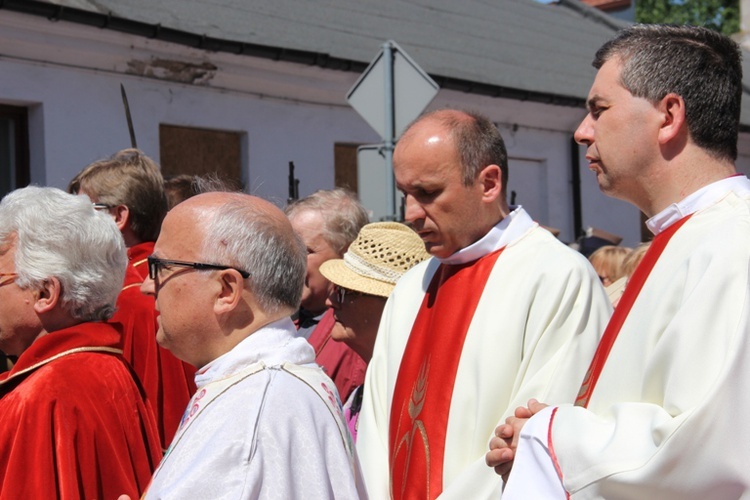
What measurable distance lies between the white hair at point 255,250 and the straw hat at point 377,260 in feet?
5.02

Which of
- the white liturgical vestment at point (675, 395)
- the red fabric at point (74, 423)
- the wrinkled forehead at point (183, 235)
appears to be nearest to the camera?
the white liturgical vestment at point (675, 395)

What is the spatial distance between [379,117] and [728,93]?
4625 millimetres

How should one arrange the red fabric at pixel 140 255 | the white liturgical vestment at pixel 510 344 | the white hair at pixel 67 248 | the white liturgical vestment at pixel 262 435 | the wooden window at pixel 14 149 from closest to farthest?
the white liturgical vestment at pixel 262 435 < the white liturgical vestment at pixel 510 344 < the white hair at pixel 67 248 < the red fabric at pixel 140 255 < the wooden window at pixel 14 149

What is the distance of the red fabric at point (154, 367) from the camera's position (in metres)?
4.21

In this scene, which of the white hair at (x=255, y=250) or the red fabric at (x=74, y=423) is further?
the red fabric at (x=74, y=423)

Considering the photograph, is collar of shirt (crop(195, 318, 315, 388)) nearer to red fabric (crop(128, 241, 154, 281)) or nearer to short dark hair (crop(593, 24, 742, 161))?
short dark hair (crop(593, 24, 742, 161))

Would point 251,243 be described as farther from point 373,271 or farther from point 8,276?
point 373,271

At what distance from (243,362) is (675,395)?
0.98m

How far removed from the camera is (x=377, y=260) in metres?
4.42

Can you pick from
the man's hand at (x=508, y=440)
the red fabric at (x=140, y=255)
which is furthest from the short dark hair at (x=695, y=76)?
the red fabric at (x=140, y=255)

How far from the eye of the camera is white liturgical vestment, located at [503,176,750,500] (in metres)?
2.30

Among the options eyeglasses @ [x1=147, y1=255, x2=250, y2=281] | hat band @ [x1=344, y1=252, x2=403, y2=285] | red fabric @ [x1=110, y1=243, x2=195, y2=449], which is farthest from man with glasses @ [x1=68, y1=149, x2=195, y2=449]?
eyeglasses @ [x1=147, y1=255, x2=250, y2=281]

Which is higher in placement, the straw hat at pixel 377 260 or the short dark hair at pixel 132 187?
the short dark hair at pixel 132 187

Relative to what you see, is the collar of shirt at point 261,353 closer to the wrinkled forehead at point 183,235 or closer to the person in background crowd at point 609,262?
the wrinkled forehead at point 183,235
